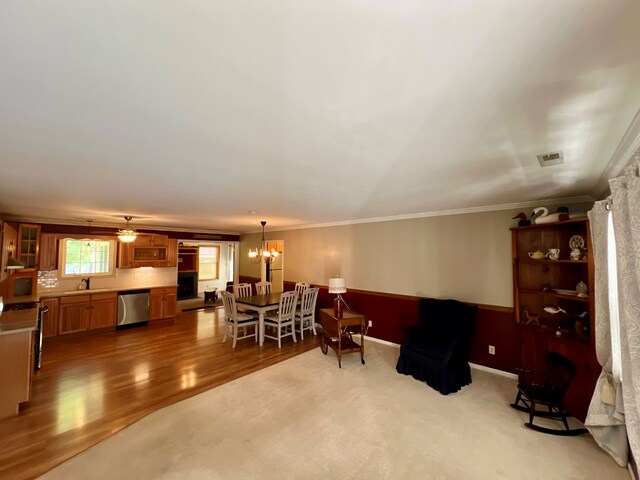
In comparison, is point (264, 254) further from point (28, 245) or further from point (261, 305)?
point (28, 245)

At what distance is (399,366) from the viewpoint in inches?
150

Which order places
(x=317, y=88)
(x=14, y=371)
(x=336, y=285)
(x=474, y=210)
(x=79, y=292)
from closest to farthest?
(x=317, y=88) → (x=14, y=371) → (x=474, y=210) → (x=336, y=285) → (x=79, y=292)

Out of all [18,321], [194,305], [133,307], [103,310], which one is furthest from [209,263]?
[18,321]

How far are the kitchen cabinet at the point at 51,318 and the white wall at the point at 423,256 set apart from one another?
194 inches

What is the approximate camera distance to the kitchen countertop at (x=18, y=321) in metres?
2.86

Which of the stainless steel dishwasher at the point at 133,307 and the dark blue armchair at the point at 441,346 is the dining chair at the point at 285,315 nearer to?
the dark blue armchair at the point at 441,346

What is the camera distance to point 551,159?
2.01m

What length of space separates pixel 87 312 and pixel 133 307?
80cm

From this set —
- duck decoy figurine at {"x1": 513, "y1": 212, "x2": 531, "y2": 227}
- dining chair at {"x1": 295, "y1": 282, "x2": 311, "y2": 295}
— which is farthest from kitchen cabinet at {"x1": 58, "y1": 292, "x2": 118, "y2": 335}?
duck decoy figurine at {"x1": 513, "y1": 212, "x2": 531, "y2": 227}

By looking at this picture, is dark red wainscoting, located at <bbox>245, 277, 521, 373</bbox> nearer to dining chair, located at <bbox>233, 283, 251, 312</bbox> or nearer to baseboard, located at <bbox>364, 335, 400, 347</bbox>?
baseboard, located at <bbox>364, 335, 400, 347</bbox>

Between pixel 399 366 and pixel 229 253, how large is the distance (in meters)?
8.06

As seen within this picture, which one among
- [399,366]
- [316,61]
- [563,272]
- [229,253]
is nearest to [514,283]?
[563,272]

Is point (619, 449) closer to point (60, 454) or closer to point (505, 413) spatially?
point (505, 413)

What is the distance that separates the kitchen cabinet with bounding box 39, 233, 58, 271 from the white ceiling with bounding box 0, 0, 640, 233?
12.9ft
